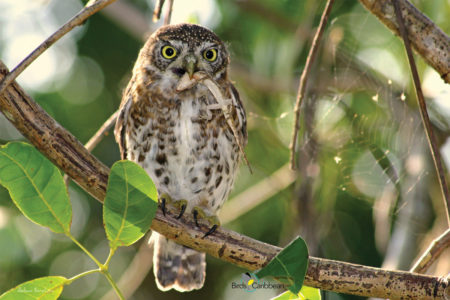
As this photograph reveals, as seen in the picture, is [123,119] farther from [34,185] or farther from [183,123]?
[34,185]

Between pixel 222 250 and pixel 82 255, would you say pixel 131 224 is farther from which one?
pixel 82 255

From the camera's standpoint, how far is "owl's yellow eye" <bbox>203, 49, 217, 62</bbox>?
10.8 ft

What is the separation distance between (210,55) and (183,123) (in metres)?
0.52

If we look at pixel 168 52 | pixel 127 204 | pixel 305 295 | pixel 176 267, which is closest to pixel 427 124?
pixel 305 295

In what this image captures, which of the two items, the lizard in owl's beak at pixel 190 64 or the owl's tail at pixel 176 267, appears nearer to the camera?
the lizard in owl's beak at pixel 190 64

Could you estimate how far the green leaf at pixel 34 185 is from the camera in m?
1.59

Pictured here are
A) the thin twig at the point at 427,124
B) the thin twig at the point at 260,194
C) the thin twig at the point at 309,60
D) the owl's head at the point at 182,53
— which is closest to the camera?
the thin twig at the point at 427,124

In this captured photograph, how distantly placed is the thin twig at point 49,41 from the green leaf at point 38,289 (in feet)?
1.89

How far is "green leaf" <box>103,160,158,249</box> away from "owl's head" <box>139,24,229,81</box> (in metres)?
1.51

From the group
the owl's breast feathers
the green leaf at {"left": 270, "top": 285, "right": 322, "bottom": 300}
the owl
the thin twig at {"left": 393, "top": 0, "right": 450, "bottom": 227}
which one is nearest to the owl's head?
the owl

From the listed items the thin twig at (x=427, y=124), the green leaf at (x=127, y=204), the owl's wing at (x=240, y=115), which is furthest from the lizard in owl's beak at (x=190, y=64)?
the green leaf at (x=127, y=204)

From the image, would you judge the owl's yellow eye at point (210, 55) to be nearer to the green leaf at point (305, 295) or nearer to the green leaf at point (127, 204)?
the green leaf at point (127, 204)

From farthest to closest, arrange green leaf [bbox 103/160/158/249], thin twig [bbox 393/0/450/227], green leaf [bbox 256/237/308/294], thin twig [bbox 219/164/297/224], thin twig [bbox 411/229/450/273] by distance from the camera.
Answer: thin twig [bbox 219/164/297/224]
thin twig [bbox 411/229/450/273]
thin twig [bbox 393/0/450/227]
green leaf [bbox 103/160/158/249]
green leaf [bbox 256/237/308/294]

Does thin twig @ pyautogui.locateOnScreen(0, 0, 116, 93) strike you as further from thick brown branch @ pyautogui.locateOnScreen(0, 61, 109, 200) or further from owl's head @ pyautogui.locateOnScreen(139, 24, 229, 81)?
owl's head @ pyautogui.locateOnScreen(139, 24, 229, 81)
